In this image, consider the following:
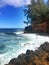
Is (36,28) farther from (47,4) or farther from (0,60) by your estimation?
(0,60)

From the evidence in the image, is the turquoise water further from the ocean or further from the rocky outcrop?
the rocky outcrop

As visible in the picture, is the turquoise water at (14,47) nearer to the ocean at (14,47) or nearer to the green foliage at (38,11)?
the ocean at (14,47)

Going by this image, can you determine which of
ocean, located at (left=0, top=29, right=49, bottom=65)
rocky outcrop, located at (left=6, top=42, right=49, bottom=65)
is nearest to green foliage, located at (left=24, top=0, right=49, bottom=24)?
ocean, located at (left=0, top=29, right=49, bottom=65)

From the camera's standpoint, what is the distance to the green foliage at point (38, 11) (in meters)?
33.1

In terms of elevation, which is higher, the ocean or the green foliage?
the green foliage

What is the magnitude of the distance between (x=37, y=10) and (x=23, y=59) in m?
26.4

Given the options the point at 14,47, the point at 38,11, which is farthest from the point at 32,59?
the point at 38,11

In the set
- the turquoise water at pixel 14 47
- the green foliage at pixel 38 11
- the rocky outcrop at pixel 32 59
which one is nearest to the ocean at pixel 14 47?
the turquoise water at pixel 14 47

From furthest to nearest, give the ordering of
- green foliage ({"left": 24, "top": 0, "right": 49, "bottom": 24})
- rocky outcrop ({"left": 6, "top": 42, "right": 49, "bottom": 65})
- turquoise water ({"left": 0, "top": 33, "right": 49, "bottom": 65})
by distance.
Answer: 1. green foliage ({"left": 24, "top": 0, "right": 49, "bottom": 24})
2. turquoise water ({"left": 0, "top": 33, "right": 49, "bottom": 65})
3. rocky outcrop ({"left": 6, "top": 42, "right": 49, "bottom": 65})

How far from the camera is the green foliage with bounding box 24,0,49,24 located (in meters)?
33.1

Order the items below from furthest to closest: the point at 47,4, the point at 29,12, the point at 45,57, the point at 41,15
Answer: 1. the point at 29,12
2. the point at 47,4
3. the point at 41,15
4. the point at 45,57

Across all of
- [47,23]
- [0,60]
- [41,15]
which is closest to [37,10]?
[41,15]

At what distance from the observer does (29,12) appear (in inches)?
1535

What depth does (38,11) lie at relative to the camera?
34.7 meters
